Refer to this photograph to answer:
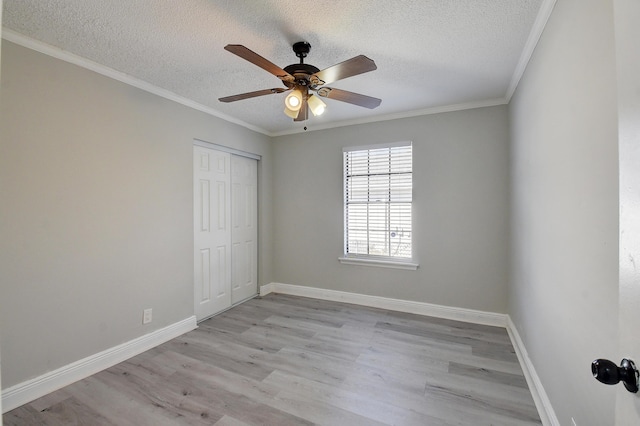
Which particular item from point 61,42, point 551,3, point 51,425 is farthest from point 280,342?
point 551,3

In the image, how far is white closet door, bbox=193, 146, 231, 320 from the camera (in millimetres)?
3502

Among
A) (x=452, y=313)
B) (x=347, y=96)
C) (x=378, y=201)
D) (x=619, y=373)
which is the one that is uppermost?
(x=347, y=96)

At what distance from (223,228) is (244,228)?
431 mm

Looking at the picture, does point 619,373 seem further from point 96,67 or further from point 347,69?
point 96,67

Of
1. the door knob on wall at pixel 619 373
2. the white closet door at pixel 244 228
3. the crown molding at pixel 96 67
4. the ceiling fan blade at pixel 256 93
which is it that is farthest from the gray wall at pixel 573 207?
the white closet door at pixel 244 228

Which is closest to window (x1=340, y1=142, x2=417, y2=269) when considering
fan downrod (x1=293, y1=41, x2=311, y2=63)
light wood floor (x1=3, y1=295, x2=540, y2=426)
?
light wood floor (x1=3, y1=295, x2=540, y2=426)

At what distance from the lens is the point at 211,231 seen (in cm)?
369

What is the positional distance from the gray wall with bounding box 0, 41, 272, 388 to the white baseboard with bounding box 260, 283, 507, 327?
5.29ft

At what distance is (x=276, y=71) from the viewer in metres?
1.94

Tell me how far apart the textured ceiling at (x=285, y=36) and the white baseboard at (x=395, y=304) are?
249 centimetres

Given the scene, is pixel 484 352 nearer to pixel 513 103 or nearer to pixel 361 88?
pixel 513 103

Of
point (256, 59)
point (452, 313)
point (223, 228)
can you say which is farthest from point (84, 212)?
point (452, 313)

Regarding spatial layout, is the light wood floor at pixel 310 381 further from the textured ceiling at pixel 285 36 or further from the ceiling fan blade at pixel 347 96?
the textured ceiling at pixel 285 36

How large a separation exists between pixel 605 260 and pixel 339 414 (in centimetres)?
172
